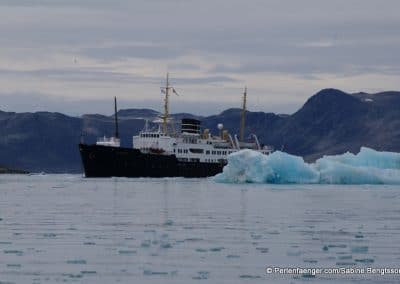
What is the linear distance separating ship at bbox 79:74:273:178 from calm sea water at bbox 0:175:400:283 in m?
59.2

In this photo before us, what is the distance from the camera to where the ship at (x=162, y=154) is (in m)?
104

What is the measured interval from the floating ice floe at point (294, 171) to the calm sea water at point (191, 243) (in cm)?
3596

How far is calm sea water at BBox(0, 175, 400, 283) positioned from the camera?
22.3 metres

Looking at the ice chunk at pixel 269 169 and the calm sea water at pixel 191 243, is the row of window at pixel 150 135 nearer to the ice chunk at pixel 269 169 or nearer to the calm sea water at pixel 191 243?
the ice chunk at pixel 269 169

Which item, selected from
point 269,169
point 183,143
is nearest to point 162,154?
point 183,143

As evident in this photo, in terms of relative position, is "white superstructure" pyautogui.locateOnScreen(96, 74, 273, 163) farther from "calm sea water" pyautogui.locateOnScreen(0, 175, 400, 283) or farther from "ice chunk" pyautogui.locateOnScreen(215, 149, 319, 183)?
"calm sea water" pyautogui.locateOnScreen(0, 175, 400, 283)

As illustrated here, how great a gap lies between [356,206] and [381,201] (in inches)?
235

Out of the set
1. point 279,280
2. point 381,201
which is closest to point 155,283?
point 279,280

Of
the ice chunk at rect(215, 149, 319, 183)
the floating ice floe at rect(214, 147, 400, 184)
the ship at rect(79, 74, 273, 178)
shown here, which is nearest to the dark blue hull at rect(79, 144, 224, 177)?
the ship at rect(79, 74, 273, 178)

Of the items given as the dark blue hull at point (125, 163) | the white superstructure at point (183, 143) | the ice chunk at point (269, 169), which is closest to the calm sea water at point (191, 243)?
the ice chunk at point (269, 169)

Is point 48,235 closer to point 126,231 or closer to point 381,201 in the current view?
point 126,231

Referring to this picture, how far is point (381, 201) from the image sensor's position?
51406 millimetres

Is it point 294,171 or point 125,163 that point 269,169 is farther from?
point 125,163

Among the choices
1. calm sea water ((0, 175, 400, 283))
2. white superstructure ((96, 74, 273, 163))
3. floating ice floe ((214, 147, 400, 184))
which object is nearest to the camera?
calm sea water ((0, 175, 400, 283))
